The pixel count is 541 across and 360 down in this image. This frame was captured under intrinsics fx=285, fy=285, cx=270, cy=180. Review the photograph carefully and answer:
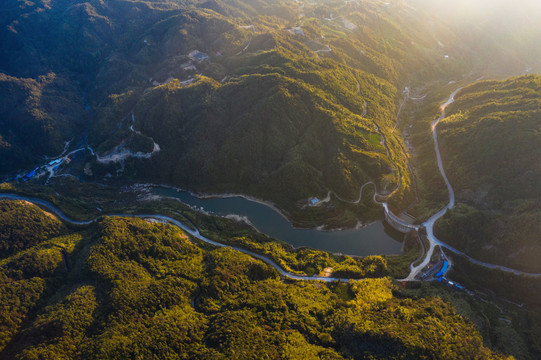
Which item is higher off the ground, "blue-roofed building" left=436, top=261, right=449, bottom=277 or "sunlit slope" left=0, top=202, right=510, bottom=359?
"blue-roofed building" left=436, top=261, right=449, bottom=277

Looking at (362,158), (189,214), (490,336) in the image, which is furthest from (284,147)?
(490,336)

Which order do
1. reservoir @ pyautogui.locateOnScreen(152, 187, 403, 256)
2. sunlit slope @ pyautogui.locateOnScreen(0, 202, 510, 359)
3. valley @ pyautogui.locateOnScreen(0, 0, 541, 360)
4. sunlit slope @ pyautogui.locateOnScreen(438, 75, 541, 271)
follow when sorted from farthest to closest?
reservoir @ pyautogui.locateOnScreen(152, 187, 403, 256) → sunlit slope @ pyautogui.locateOnScreen(438, 75, 541, 271) → valley @ pyautogui.locateOnScreen(0, 0, 541, 360) → sunlit slope @ pyautogui.locateOnScreen(0, 202, 510, 359)

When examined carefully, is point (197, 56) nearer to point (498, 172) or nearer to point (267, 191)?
point (267, 191)

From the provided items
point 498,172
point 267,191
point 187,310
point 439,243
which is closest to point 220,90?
point 267,191

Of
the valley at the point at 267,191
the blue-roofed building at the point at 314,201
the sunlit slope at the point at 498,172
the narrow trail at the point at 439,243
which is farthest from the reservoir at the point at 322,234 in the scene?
the sunlit slope at the point at 498,172

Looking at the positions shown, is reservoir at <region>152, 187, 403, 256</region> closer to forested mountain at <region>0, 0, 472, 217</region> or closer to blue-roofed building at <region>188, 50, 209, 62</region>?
forested mountain at <region>0, 0, 472, 217</region>

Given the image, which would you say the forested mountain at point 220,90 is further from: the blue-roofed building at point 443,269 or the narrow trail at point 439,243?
the blue-roofed building at point 443,269

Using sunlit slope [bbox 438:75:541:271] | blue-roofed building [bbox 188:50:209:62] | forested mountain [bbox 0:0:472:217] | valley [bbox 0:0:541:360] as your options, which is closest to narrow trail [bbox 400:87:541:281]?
valley [bbox 0:0:541:360]
